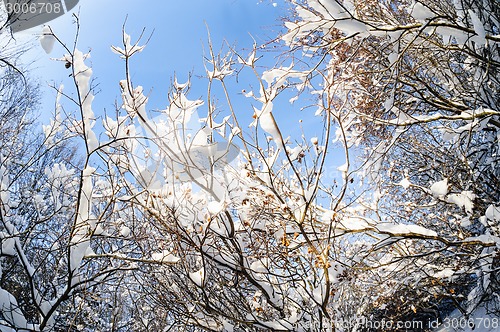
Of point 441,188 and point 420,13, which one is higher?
point 420,13

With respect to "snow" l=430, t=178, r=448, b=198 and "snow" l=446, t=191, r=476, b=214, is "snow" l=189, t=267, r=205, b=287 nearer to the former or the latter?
"snow" l=430, t=178, r=448, b=198

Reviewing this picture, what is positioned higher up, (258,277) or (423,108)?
(423,108)

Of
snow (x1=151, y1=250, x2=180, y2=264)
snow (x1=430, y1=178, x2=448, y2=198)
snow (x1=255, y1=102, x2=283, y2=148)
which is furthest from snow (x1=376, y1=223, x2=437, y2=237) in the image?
snow (x1=151, y1=250, x2=180, y2=264)

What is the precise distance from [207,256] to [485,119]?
9.32 ft

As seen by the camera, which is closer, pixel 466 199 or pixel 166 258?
pixel 166 258

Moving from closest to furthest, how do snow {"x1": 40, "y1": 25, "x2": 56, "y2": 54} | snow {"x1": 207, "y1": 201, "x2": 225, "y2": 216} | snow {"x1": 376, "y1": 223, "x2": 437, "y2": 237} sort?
1. snow {"x1": 207, "y1": 201, "x2": 225, "y2": 216}
2. snow {"x1": 40, "y1": 25, "x2": 56, "y2": 54}
3. snow {"x1": 376, "y1": 223, "x2": 437, "y2": 237}

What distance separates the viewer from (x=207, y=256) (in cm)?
335

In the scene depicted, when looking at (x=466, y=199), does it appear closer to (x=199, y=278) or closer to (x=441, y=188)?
(x=441, y=188)

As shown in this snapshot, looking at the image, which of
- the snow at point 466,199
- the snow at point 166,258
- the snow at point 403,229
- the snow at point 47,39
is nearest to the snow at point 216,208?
the snow at point 166,258

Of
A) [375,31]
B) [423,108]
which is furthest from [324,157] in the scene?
[423,108]

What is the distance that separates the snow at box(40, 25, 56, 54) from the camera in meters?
3.43

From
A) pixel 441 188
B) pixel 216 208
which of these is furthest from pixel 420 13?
pixel 216 208

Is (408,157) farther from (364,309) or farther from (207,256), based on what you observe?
(207,256)

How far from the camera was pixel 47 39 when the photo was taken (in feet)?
11.3
